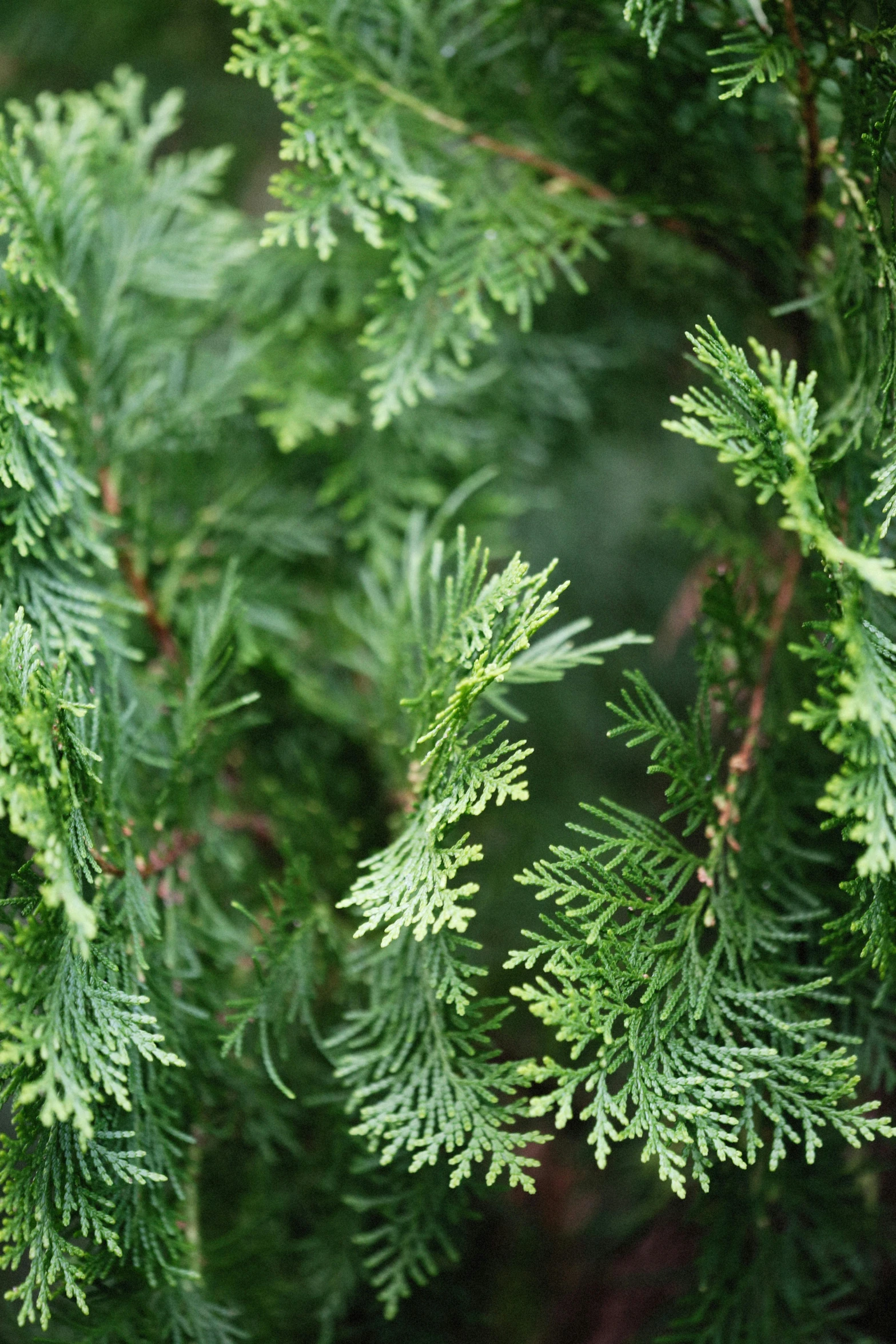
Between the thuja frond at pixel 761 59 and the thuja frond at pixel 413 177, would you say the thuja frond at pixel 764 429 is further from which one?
the thuja frond at pixel 413 177

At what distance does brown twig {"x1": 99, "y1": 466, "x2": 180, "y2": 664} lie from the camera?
120 cm

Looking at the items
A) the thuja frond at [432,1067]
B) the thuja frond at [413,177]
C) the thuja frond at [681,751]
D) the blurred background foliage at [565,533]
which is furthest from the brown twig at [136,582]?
the thuja frond at [681,751]

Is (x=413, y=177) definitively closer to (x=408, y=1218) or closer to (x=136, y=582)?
(x=136, y=582)

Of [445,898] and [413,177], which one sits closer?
[445,898]

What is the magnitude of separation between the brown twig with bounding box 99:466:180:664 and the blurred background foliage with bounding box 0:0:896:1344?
0.68ft

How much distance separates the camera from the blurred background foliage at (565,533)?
1.16 meters

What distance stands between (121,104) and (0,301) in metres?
0.44

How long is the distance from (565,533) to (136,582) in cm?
113

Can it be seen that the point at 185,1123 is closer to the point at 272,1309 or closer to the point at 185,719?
the point at 272,1309

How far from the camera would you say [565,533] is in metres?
2.11

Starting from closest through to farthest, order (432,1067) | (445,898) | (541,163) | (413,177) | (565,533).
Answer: (445,898)
(432,1067)
(413,177)
(541,163)
(565,533)

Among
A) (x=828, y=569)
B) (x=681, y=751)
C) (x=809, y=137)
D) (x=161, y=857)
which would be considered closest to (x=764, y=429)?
(x=828, y=569)

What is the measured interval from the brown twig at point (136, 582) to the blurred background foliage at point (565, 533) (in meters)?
0.21

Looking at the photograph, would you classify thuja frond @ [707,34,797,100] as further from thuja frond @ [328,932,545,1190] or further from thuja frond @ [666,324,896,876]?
thuja frond @ [328,932,545,1190]
